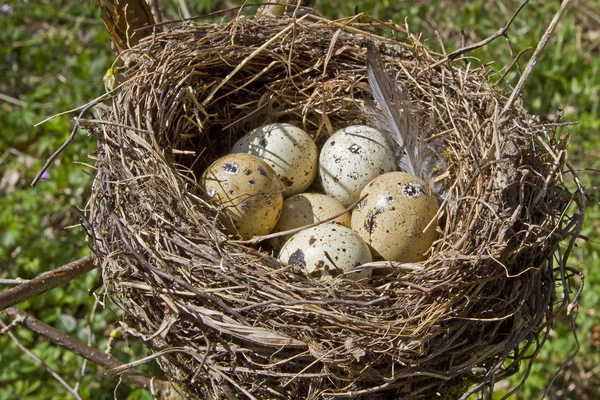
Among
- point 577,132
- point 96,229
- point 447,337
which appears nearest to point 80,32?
point 96,229

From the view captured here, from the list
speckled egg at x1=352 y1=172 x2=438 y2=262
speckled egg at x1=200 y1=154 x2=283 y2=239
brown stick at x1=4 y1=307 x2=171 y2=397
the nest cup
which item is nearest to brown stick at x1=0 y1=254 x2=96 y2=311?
the nest cup

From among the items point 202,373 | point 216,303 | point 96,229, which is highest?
point 96,229

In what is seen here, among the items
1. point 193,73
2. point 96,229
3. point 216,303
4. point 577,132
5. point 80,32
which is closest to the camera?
point 216,303

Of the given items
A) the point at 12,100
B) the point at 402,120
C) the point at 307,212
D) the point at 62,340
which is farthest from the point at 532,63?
the point at 12,100

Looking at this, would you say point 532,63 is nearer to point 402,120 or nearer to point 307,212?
point 402,120

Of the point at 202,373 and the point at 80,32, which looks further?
the point at 80,32

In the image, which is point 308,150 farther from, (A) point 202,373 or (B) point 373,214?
(A) point 202,373

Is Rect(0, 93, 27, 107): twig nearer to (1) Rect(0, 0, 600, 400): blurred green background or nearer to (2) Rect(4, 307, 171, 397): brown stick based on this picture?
(1) Rect(0, 0, 600, 400): blurred green background
